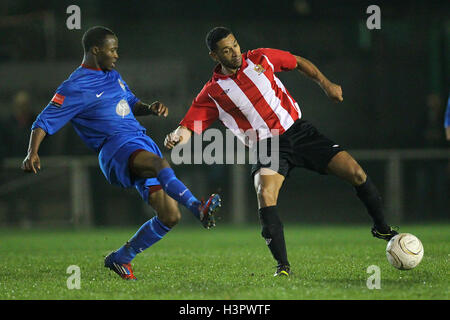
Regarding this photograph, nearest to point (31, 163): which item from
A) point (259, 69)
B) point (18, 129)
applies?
point (259, 69)

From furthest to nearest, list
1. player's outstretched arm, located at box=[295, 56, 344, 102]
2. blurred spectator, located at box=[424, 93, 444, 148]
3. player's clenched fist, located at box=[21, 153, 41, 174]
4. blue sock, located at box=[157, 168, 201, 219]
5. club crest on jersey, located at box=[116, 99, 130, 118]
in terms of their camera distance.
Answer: blurred spectator, located at box=[424, 93, 444, 148] < player's outstretched arm, located at box=[295, 56, 344, 102] < club crest on jersey, located at box=[116, 99, 130, 118] < player's clenched fist, located at box=[21, 153, 41, 174] < blue sock, located at box=[157, 168, 201, 219]

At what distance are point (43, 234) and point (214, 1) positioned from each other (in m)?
6.38

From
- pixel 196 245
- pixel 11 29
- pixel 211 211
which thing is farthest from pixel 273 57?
pixel 11 29

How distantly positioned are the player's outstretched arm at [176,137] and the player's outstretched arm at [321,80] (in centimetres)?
117

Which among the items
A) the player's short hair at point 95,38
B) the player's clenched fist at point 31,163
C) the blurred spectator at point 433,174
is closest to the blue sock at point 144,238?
the player's clenched fist at point 31,163

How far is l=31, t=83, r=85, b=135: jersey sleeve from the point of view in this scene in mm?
5488

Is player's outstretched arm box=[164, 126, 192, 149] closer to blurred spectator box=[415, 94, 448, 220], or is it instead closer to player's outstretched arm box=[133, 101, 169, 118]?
player's outstretched arm box=[133, 101, 169, 118]

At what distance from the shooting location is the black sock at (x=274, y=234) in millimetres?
5555

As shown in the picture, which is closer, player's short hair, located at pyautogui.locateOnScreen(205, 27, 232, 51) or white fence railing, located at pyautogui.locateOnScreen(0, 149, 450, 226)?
player's short hair, located at pyautogui.locateOnScreen(205, 27, 232, 51)

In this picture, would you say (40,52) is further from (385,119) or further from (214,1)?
(385,119)

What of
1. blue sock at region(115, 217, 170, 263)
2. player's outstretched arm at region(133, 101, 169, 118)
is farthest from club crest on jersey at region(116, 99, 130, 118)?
blue sock at region(115, 217, 170, 263)

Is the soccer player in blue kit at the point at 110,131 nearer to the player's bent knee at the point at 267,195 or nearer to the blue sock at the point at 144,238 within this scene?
the blue sock at the point at 144,238

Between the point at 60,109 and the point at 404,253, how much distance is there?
282 cm

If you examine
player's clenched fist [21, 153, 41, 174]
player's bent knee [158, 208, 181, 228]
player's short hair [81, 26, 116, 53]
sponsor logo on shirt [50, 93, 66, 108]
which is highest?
player's short hair [81, 26, 116, 53]
